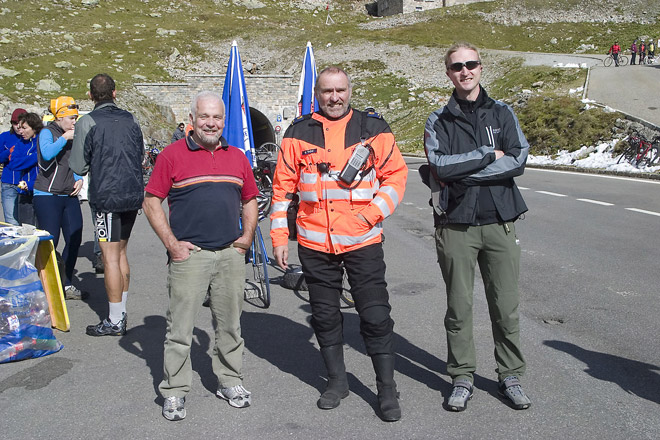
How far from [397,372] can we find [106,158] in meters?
2.92

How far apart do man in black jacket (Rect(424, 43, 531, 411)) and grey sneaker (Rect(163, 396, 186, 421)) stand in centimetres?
159

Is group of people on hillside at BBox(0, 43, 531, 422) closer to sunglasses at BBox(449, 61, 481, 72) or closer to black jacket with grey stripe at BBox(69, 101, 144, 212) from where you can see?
sunglasses at BBox(449, 61, 481, 72)

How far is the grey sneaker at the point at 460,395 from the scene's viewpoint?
156 inches

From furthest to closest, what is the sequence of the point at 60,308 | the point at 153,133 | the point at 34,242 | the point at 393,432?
the point at 153,133
the point at 60,308
the point at 34,242
the point at 393,432

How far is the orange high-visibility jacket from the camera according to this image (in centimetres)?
399

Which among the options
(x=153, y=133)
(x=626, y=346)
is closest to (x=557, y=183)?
(x=626, y=346)

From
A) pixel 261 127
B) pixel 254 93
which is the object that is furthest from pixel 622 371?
pixel 261 127

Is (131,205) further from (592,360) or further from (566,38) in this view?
(566,38)

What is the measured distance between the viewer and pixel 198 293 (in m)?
4.10

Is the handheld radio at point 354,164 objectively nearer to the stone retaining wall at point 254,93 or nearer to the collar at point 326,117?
the collar at point 326,117

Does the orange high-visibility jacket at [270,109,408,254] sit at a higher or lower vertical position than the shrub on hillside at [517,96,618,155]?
higher

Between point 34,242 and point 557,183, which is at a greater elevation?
point 34,242

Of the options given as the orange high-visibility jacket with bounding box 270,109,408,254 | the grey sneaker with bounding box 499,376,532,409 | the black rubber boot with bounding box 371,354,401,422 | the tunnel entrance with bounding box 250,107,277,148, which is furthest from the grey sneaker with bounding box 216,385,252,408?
the tunnel entrance with bounding box 250,107,277,148

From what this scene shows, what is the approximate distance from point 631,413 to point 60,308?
452cm
